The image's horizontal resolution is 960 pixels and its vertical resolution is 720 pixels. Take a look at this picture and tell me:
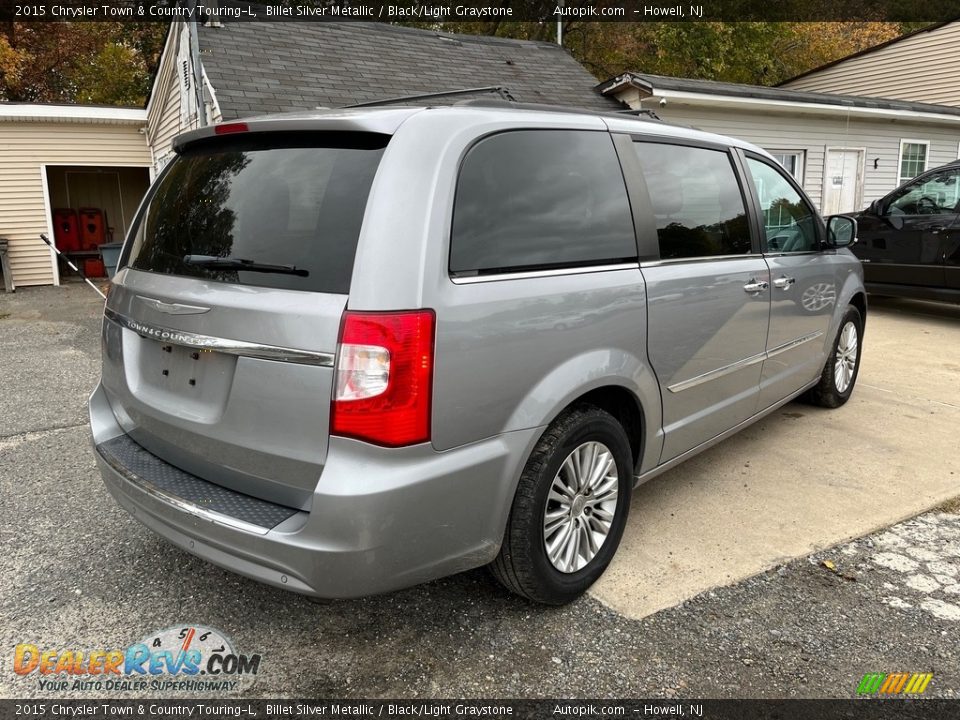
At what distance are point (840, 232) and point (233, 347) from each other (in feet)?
12.8

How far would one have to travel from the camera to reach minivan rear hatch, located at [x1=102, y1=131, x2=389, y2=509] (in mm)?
2074

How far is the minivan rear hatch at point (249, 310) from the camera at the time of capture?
2074mm

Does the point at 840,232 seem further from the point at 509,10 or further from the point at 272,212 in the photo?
the point at 509,10

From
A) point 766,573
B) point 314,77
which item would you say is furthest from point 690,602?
point 314,77

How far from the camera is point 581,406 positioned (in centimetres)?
266

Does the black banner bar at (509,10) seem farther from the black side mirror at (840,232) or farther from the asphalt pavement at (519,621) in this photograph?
the asphalt pavement at (519,621)

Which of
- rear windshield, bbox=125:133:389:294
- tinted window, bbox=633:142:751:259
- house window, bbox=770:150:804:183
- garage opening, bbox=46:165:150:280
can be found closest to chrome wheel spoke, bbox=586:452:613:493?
tinted window, bbox=633:142:751:259

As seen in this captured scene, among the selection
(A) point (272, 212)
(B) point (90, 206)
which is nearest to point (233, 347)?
(A) point (272, 212)

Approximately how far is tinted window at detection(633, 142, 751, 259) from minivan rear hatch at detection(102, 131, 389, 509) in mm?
1358

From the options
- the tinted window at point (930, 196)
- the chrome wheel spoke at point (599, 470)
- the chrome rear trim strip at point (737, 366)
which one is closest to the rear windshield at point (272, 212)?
the chrome wheel spoke at point (599, 470)

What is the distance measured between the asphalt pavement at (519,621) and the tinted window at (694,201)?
1.32m

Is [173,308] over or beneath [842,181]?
beneath

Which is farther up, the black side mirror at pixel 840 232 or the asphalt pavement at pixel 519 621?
the black side mirror at pixel 840 232

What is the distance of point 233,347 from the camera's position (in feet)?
7.10
